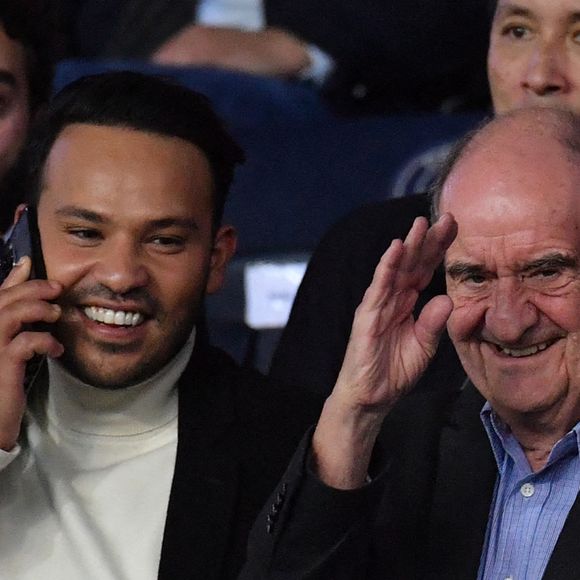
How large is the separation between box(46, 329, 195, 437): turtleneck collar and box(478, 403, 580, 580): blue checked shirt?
42 cm

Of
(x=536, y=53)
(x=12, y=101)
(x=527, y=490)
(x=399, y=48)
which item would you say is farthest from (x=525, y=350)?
(x=399, y=48)

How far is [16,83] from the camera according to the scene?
8.30 feet

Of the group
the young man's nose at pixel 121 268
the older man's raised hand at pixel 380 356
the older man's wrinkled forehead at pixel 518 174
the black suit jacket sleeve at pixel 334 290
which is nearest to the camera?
the older man's raised hand at pixel 380 356

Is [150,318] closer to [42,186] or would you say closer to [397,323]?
[42,186]

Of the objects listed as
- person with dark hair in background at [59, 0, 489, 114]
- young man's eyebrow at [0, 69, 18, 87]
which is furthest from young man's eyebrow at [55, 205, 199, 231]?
person with dark hair in background at [59, 0, 489, 114]

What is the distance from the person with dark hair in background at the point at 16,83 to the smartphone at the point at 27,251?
1.27 ft

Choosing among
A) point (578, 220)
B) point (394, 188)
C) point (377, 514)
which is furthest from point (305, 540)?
point (394, 188)

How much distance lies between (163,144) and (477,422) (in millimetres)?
499

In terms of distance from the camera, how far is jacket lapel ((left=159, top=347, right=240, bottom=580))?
1.95 metres

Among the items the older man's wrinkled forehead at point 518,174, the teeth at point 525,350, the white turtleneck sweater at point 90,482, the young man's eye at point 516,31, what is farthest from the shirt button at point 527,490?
the young man's eye at point 516,31

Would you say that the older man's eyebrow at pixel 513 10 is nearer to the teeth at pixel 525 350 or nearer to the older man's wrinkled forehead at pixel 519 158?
the older man's wrinkled forehead at pixel 519 158

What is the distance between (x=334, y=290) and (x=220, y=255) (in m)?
0.28

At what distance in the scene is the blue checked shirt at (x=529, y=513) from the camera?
5.91ft

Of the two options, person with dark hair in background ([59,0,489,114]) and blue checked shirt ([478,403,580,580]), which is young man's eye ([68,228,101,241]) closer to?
blue checked shirt ([478,403,580,580])
